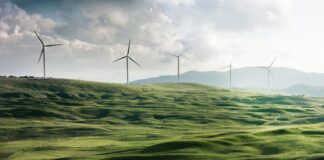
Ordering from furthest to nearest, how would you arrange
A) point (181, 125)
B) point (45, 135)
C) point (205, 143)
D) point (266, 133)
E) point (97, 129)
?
point (181, 125)
point (97, 129)
point (45, 135)
point (266, 133)
point (205, 143)

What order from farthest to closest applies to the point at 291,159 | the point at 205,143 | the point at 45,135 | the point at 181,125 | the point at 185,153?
the point at 181,125 < the point at 45,135 < the point at 205,143 < the point at 185,153 < the point at 291,159

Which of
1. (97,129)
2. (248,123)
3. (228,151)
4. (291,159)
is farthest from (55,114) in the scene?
(291,159)

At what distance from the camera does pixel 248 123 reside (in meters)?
176

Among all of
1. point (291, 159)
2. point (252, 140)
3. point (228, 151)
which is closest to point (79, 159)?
point (228, 151)

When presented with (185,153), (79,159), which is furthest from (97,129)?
(185,153)

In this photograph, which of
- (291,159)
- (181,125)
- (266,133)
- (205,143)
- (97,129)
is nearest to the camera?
(291,159)

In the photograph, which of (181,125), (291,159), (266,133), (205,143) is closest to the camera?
(291,159)

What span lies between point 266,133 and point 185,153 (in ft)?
79.5

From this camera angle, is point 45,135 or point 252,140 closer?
point 252,140

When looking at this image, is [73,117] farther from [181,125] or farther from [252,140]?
[252,140]

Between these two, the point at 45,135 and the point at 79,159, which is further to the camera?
the point at 45,135

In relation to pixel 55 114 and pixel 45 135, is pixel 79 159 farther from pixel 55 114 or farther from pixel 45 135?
pixel 55 114

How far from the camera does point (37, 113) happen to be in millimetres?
193250

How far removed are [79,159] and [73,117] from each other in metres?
120
